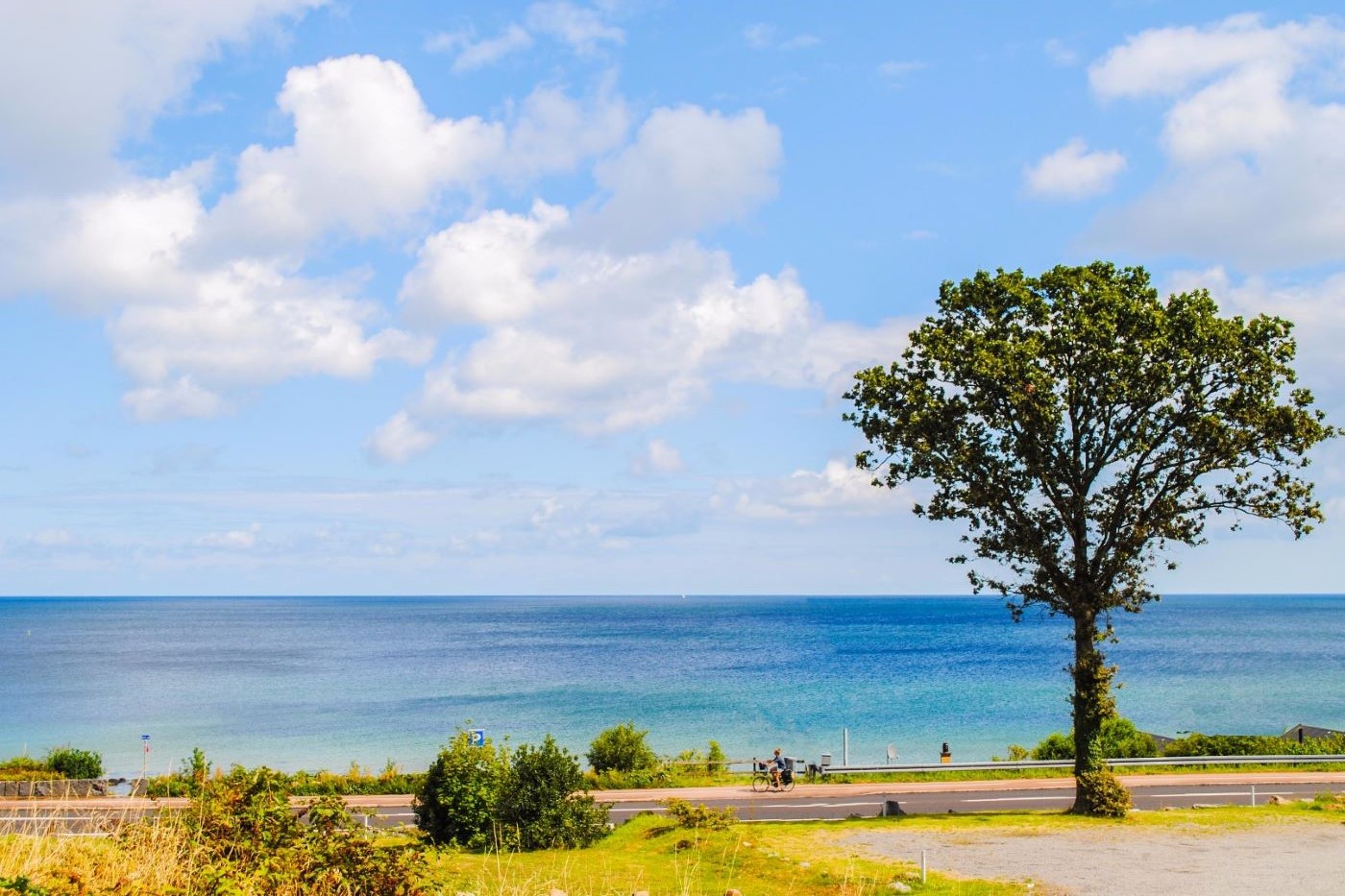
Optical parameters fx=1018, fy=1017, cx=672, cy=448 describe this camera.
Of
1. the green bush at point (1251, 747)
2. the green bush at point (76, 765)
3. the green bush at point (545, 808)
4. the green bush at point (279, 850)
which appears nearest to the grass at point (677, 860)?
the green bush at point (279, 850)

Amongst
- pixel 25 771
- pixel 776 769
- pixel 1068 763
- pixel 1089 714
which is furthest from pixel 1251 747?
pixel 25 771

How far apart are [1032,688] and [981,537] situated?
264 ft

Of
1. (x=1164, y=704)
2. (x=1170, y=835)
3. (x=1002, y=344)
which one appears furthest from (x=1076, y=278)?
(x=1164, y=704)

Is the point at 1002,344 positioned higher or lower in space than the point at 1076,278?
lower

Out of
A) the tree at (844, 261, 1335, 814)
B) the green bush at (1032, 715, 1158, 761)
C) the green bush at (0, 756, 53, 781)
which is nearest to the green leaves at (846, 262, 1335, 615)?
the tree at (844, 261, 1335, 814)

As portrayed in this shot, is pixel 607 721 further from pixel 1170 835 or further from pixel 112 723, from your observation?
pixel 1170 835

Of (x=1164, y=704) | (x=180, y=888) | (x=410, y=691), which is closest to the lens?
(x=180, y=888)

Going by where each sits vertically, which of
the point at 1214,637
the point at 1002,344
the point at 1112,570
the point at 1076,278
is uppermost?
the point at 1076,278

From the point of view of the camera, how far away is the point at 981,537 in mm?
31328

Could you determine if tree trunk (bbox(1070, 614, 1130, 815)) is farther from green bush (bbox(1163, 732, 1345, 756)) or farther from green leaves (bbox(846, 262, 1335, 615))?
green bush (bbox(1163, 732, 1345, 756))

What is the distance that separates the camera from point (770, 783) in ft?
136

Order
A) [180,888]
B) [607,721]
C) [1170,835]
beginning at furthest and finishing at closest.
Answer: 1. [607,721]
2. [1170,835]
3. [180,888]

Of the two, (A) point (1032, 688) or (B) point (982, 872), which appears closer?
(B) point (982, 872)

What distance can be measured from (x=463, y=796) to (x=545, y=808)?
2.31m
